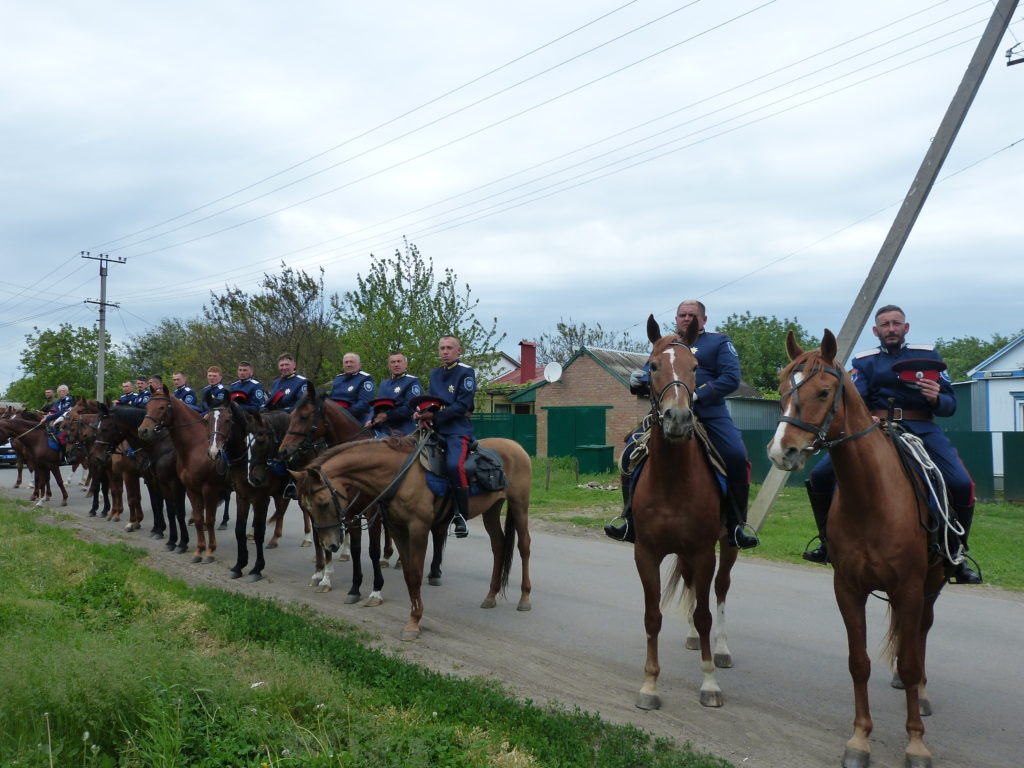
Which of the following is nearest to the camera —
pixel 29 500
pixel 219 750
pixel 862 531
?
pixel 219 750

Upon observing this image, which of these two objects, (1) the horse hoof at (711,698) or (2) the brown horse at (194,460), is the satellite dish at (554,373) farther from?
(1) the horse hoof at (711,698)

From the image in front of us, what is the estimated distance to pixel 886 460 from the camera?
445 cm

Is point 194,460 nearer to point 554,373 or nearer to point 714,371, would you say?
point 714,371

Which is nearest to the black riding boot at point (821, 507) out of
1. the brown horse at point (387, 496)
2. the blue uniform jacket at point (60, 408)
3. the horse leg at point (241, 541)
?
the brown horse at point (387, 496)

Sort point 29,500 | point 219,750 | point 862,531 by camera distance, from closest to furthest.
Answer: point 219,750 < point 862,531 < point 29,500

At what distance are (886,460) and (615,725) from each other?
2.35m

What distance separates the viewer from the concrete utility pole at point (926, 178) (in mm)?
10469

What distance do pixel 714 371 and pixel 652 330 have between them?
2.84 ft

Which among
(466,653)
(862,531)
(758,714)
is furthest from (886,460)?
(466,653)

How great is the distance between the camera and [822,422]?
4172mm

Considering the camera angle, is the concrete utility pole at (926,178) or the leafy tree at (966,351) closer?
the concrete utility pole at (926,178)

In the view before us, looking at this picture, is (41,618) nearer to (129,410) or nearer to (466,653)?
(466,653)

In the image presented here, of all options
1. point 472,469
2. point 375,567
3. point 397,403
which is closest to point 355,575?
point 375,567

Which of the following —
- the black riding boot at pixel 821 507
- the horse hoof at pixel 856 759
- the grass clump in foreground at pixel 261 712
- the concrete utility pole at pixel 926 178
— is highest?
the concrete utility pole at pixel 926 178
